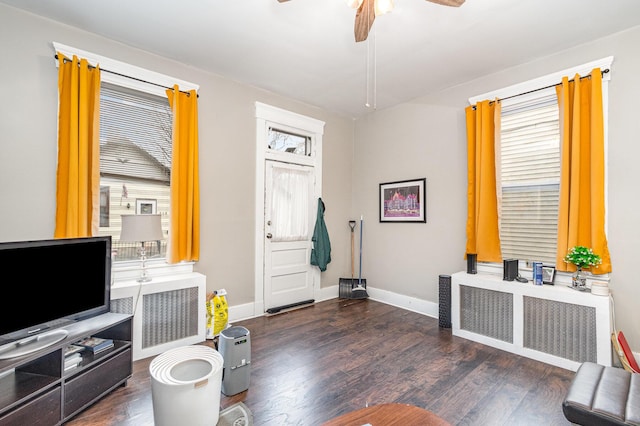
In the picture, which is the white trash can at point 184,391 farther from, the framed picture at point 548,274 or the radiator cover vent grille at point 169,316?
the framed picture at point 548,274

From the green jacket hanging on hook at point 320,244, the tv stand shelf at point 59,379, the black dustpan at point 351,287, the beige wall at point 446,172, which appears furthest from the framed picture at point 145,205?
the beige wall at point 446,172

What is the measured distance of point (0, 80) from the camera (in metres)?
2.34

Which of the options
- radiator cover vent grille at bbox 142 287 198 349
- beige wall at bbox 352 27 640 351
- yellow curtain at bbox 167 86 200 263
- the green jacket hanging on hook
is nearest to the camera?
beige wall at bbox 352 27 640 351

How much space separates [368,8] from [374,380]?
2701 millimetres

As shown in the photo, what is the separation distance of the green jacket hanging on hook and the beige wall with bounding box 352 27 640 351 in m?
0.74

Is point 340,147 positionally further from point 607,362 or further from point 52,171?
point 607,362

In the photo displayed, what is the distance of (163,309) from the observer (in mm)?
2781

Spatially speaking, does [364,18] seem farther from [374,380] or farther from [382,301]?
[382,301]

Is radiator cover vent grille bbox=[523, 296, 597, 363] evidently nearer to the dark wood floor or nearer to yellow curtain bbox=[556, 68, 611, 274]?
the dark wood floor

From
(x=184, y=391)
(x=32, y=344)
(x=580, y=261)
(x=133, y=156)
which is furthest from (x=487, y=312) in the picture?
(x=133, y=156)

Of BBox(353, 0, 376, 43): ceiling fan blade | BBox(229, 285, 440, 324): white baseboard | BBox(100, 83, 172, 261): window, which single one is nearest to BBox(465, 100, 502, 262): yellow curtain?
BBox(229, 285, 440, 324): white baseboard

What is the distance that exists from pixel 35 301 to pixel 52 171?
1280mm

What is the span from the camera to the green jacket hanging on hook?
4.36 meters

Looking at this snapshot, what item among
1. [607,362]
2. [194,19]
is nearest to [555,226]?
[607,362]
